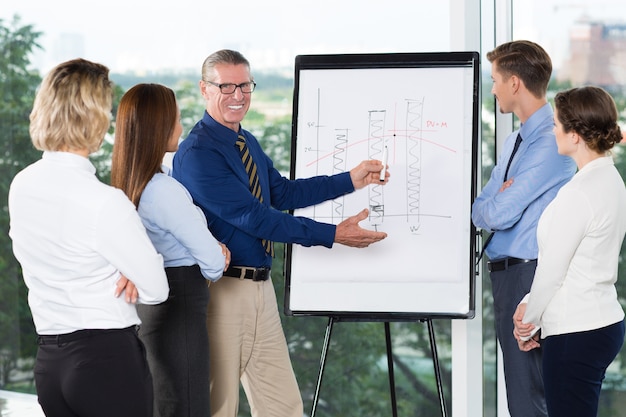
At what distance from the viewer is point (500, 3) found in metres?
3.62

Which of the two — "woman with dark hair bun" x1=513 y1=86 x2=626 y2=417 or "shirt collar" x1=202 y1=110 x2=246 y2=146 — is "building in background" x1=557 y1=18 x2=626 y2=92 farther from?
"shirt collar" x1=202 y1=110 x2=246 y2=146

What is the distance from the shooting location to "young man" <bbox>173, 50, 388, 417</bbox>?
2.83 metres

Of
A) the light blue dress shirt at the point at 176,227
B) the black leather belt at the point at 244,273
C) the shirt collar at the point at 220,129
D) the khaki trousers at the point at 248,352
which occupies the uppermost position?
the shirt collar at the point at 220,129

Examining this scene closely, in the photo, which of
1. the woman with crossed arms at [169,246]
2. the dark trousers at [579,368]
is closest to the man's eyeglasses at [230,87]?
the woman with crossed arms at [169,246]

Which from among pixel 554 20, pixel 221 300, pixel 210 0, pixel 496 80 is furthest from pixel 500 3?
pixel 221 300

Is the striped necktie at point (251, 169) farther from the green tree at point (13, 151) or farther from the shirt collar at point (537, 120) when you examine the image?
the green tree at point (13, 151)

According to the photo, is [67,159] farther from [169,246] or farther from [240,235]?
[240,235]

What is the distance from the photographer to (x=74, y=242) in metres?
1.95

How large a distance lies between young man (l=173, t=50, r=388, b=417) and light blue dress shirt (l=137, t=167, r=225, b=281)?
0.33 meters

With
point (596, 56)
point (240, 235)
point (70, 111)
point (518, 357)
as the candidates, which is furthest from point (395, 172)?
point (70, 111)

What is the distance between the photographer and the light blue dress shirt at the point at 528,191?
112 inches

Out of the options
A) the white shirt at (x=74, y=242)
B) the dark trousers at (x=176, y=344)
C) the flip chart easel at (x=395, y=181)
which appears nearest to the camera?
the white shirt at (x=74, y=242)

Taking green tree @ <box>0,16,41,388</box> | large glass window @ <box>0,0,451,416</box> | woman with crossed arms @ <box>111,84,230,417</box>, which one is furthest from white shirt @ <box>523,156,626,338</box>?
green tree @ <box>0,16,41,388</box>

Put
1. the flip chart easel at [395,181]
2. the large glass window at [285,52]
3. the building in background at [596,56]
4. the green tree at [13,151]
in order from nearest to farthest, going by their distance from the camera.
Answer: the flip chart easel at [395,181], the building in background at [596,56], the large glass window at [285,52], the green tree at [13,151]
